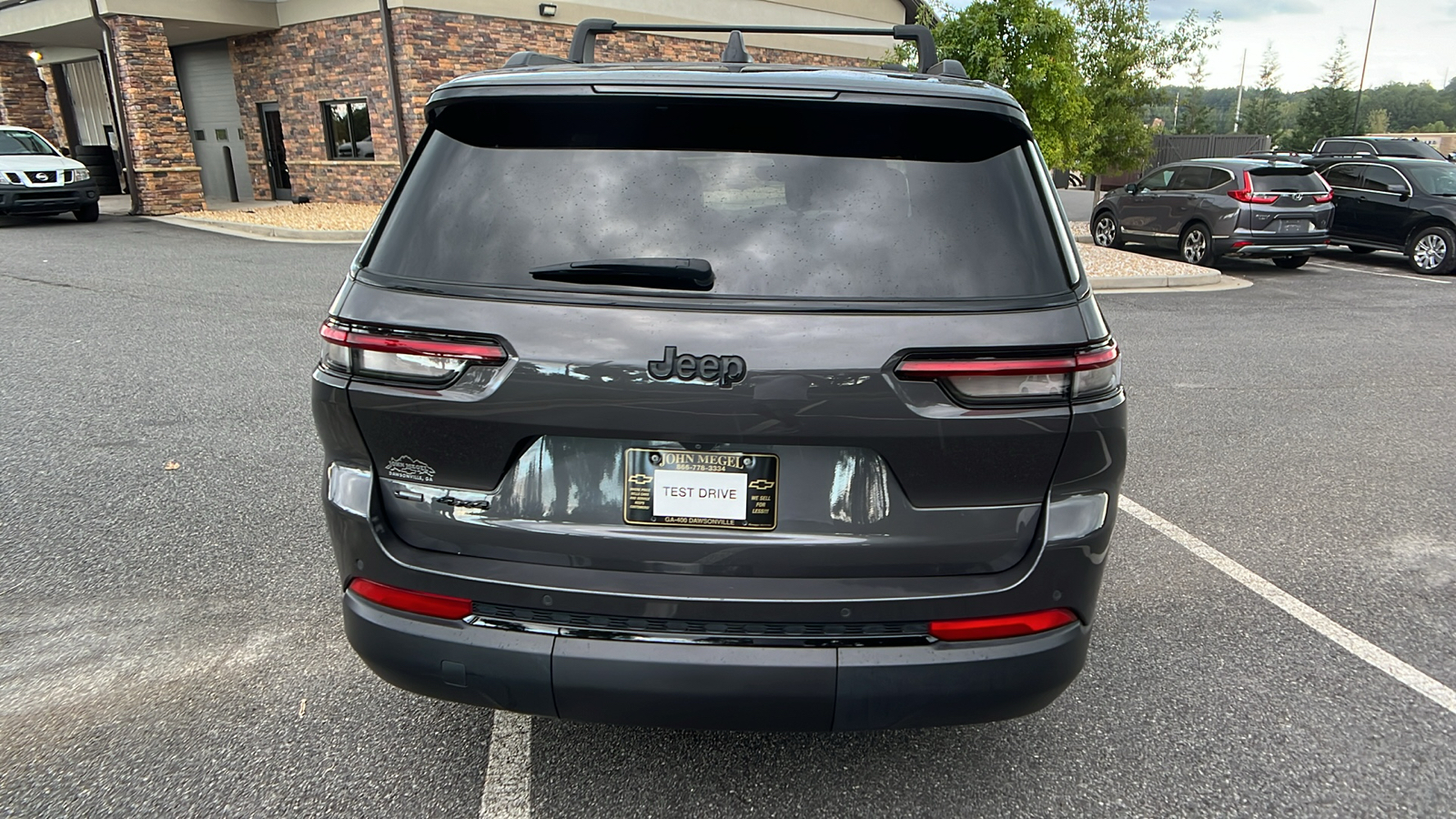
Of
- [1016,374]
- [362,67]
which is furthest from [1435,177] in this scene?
[362,67]

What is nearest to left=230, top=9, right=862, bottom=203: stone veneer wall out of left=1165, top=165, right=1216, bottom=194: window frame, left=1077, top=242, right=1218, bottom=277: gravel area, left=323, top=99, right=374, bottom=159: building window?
left=323, top=99, right=374, bottom=159: building window

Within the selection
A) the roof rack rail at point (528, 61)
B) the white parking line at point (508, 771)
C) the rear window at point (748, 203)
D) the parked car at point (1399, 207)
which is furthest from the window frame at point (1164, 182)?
the white parking line at point (508, 771)

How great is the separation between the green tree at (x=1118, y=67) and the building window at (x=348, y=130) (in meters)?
16.0

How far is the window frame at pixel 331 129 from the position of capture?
2091 cm

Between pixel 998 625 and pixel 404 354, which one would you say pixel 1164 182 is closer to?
pixel 998 625

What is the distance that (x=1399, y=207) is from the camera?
14.2 metres

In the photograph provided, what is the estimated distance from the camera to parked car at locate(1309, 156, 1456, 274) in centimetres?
1364

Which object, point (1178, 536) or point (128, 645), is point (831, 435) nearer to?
point (128, 645)

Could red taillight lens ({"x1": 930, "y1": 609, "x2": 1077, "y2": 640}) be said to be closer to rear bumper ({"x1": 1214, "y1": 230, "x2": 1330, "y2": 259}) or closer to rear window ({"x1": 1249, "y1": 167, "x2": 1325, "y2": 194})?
rear bumper ({"x1": 1214, "y1": 230, "x2": 1330, "y2": 259})

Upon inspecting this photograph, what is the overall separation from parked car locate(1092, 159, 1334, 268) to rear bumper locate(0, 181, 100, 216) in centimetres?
2073

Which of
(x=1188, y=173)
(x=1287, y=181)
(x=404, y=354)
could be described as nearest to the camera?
(x=404, y=354)

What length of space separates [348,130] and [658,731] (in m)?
22.4

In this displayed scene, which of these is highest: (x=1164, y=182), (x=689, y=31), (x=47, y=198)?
(x=689, y=31)

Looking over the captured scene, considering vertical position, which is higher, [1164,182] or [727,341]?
[727,341]
